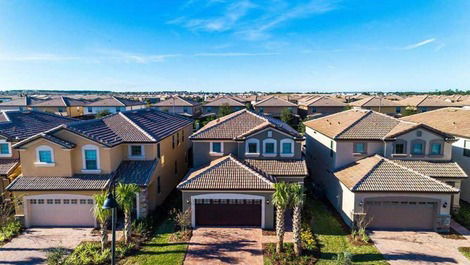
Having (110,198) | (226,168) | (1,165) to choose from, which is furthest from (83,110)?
(110,198)

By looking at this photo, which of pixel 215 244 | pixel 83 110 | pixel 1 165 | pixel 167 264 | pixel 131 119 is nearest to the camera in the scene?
pixel 167 264

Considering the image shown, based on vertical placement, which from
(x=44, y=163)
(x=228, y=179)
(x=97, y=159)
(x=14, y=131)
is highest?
(x=14, y=131)

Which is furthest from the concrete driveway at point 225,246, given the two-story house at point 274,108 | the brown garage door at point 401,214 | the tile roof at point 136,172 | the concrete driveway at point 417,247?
the two-story house at point 274,108

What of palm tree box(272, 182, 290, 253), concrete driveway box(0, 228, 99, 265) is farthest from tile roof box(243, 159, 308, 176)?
concrete driveway box(0, 228, 99, 265)

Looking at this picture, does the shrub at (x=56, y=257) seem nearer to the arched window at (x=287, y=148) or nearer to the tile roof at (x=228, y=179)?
the tile roof at (x=228, y=179)

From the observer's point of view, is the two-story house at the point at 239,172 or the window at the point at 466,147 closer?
the two-story house at the point at 239,172

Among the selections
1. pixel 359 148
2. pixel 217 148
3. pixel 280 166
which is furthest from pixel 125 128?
pixel 359 148

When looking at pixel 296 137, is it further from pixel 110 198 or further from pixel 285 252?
pixel 110 198

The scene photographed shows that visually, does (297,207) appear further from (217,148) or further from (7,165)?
(7,165)
